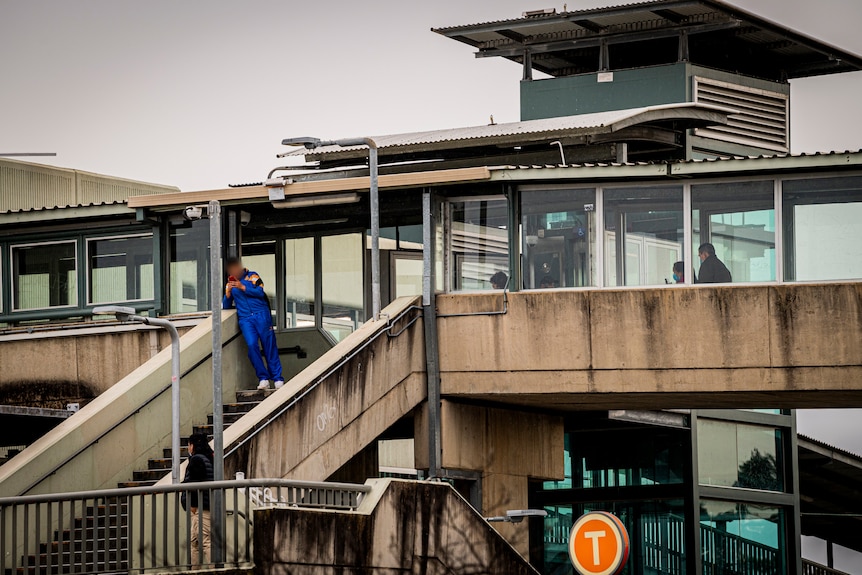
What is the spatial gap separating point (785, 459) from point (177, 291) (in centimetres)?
1561

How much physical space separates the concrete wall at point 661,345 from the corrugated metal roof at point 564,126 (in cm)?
408

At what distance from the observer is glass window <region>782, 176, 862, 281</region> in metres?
27.1

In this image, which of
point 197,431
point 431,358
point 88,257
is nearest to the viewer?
point 197,431

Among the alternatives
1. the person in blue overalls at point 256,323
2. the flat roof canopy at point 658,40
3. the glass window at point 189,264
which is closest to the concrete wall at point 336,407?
the person in blue overalls at point 256,323

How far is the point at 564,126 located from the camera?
31.1 m

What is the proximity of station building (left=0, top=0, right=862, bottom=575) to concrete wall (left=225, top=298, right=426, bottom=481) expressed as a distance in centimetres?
5

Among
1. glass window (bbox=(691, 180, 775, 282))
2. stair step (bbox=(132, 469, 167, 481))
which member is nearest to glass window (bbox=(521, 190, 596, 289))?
glass window (bbox=(691, 180, 775, 282))

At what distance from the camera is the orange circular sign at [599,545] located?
81.9 ft

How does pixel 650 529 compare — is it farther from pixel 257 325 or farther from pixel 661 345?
pixel 257 325

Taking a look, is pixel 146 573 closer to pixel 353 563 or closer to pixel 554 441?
pixel 353 563

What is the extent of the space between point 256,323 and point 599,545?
681 centimetres

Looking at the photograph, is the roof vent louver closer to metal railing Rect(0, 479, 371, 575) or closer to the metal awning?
the metal awning

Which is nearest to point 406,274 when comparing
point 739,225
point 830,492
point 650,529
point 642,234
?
point 642,234

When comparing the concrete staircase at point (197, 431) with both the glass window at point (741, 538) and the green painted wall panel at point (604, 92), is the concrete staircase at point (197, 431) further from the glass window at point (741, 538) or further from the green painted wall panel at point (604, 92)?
the green painted wall panel at point (604, 92)
